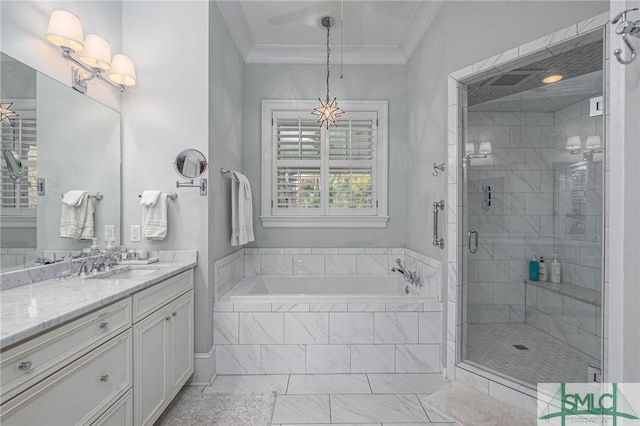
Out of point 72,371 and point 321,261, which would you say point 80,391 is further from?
point 321,261

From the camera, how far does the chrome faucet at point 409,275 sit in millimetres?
2889

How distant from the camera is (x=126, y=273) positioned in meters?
2.06

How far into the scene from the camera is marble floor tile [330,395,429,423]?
194 cm

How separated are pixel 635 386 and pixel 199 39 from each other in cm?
296

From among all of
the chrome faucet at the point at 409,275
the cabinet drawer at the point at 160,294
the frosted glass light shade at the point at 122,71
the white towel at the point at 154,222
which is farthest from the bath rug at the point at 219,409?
the frosted glass light shade at the point at 122,71

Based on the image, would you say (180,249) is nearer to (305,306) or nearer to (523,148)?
(305,306)

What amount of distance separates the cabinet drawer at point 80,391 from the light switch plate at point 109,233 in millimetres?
982

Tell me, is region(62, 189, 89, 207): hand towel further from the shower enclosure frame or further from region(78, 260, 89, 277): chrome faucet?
the shower enclosure frame

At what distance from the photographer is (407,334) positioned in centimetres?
250

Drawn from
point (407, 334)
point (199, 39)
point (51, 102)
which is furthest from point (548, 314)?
point (51, 102)

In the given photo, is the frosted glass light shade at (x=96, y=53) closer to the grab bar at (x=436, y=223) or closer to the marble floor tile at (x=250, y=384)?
the marble floor tile at (x=250, y=384)

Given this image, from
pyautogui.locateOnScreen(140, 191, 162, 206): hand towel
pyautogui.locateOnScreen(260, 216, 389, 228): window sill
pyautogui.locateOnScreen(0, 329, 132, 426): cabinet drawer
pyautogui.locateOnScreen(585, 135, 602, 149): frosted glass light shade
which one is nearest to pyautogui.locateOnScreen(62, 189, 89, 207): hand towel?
pyautogui.locateOnScreen(140, 191, 162, 206): hand towel

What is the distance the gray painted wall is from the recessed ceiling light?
1.36 m

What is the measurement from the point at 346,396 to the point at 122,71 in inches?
107
